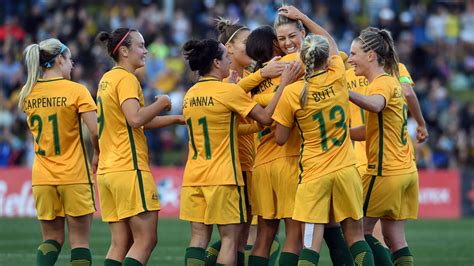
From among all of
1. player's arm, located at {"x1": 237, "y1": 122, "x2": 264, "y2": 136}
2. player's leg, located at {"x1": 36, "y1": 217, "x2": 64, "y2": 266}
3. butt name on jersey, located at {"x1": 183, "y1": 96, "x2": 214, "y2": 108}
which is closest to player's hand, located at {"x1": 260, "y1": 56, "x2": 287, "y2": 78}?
player's arm, located at {"x1": 237, "y1": 122, "x2": 264, "y2": 136}

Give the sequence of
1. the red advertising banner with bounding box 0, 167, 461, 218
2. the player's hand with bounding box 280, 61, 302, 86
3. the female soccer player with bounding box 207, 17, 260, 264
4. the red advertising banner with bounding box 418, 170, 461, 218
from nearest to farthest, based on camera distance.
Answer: the player's hand with bounding box 280, 61, 302, 86
the female soccer player with bounding box 207, 17, 260, 264
the red advertising banner with bounding box 0, 167, 461, 218
the red advertising banner with bounding box 418, 170, 461, 218

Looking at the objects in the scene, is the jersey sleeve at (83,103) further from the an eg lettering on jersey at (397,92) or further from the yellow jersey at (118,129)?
the an eg lettering on jersey at (397,92)

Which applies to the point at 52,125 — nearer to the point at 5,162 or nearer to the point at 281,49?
the point at 281,49

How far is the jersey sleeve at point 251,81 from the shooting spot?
9773mm

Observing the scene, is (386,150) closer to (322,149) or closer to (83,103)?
(322,149)

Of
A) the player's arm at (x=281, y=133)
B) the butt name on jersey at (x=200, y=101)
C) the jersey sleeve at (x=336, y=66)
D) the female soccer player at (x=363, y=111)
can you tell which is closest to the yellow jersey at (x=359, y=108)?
the female soccer player at (x=363, y=111)

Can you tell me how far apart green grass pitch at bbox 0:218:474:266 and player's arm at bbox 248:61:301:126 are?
12.4 ft

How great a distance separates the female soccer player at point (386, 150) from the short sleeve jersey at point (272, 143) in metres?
0.69

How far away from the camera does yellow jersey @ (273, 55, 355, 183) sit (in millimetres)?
9297

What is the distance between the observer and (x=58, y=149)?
10.0 m

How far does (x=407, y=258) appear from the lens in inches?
394

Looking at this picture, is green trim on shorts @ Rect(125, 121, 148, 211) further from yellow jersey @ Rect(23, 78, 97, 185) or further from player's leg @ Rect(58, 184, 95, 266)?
player's leg @ Rect(58, 184, 95, 266)

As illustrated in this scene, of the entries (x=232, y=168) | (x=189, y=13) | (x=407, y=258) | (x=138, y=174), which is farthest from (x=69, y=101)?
(x=189, y=13)

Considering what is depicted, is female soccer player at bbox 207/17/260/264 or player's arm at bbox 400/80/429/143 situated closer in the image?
female soccer player at bbox 207/17/260/264
